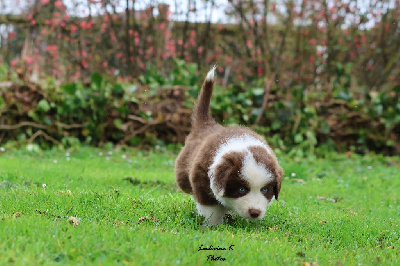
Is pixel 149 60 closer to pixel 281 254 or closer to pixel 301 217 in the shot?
pixel 301 217

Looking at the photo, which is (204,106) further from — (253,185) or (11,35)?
(11,35)

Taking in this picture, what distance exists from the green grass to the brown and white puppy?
7.2 inches

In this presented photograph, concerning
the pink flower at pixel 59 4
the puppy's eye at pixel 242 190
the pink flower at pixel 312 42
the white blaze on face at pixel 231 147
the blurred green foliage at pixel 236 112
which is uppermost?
the pink flower at pixel 59 4

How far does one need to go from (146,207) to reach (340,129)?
7372mm

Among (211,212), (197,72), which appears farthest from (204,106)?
(197,72)

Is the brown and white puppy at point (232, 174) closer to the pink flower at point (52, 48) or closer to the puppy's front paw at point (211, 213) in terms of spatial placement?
the puppy's front paw at point (211, 213)

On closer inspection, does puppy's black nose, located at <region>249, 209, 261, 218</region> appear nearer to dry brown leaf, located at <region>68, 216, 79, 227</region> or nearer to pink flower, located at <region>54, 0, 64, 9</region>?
dry brown leaf, located at <region>68, 216, 79, 227</region>

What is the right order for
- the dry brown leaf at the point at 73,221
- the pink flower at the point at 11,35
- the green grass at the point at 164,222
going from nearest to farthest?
the green grass at the point at 164,222
the dry brown leaf at the point at 73,221
the pink flower at the point at 11,35

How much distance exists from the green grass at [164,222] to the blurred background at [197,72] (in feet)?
8.60

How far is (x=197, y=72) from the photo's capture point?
11.8 metres

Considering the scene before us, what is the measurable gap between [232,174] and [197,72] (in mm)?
8079

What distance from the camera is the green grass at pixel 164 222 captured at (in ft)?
9.83

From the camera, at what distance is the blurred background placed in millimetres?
9953

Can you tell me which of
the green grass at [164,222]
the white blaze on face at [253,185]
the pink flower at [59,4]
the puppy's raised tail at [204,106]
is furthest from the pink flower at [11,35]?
the white blaze on face at [253,185]
